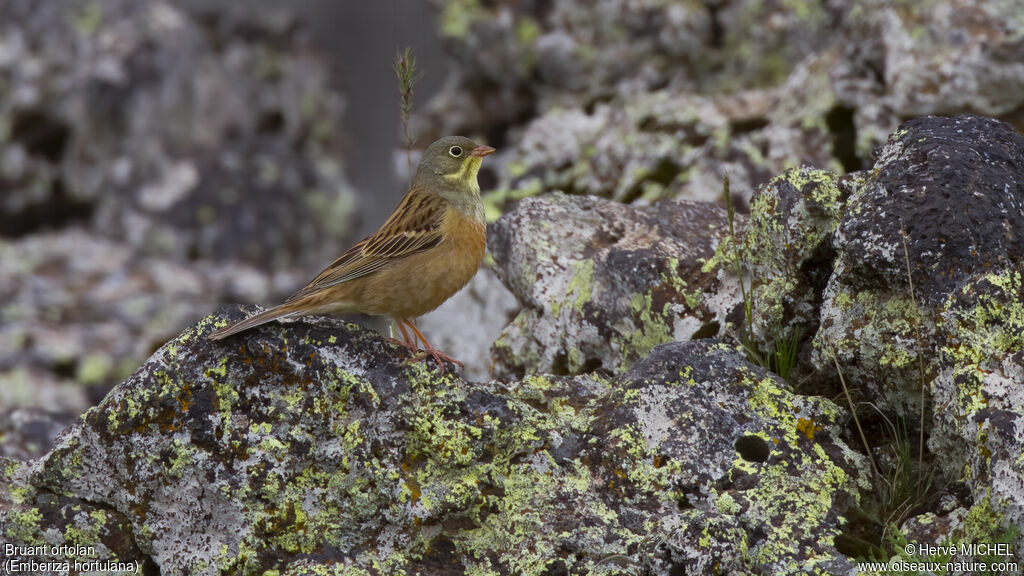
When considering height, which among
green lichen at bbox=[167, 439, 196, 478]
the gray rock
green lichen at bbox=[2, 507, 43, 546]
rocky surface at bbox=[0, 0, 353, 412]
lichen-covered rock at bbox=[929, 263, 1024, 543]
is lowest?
lichen-covered rock at bbox=[929, 263, 1024, 543]

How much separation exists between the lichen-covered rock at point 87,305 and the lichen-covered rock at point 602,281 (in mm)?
4540

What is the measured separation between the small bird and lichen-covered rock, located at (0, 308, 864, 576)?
686 mm

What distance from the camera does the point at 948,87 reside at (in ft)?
24.8

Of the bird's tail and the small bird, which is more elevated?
the small bird

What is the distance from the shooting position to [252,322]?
15.8 feet

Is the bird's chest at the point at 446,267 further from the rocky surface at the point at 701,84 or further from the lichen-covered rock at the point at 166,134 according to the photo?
the lichen-covered rock at the point at 166,134

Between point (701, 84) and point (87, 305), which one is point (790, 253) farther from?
point (87, 305)

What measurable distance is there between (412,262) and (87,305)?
6940 mm

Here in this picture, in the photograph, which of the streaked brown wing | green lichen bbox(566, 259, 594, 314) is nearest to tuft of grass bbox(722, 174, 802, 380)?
green lichen bbox(566, 259, 594, 314)

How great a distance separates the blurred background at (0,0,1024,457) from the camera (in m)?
7.99

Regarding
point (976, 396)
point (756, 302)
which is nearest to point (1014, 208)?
point (976, 396)

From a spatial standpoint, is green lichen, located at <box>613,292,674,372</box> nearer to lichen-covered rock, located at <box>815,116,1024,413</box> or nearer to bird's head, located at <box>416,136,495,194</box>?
lichen-covered rock, located at <box>815,116,1024,413</box>

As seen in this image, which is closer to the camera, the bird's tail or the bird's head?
→ the bird's tail

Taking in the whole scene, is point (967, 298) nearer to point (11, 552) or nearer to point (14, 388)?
point (11, 552)
